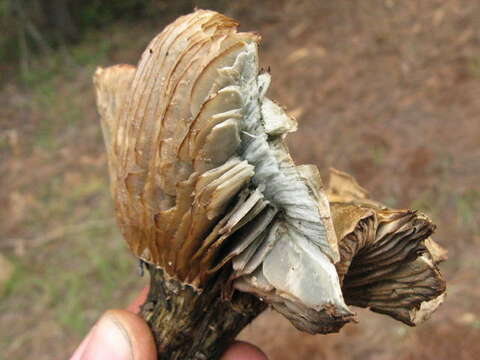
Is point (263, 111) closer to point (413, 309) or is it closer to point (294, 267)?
point (294, 267)

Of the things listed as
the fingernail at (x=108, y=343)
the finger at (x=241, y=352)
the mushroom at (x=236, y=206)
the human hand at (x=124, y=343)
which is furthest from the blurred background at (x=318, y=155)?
the mushroom at (x=236, y=206)

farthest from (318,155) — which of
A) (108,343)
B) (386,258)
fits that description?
(386,258)

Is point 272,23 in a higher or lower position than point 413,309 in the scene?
lower

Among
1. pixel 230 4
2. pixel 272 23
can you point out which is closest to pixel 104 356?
pixel 272 23

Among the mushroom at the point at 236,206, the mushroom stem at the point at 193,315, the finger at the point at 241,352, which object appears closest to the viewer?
the mushroom at the point at 236,206

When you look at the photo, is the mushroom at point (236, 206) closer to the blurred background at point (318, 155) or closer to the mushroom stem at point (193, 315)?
the mushroom stem at point (193, 315)
